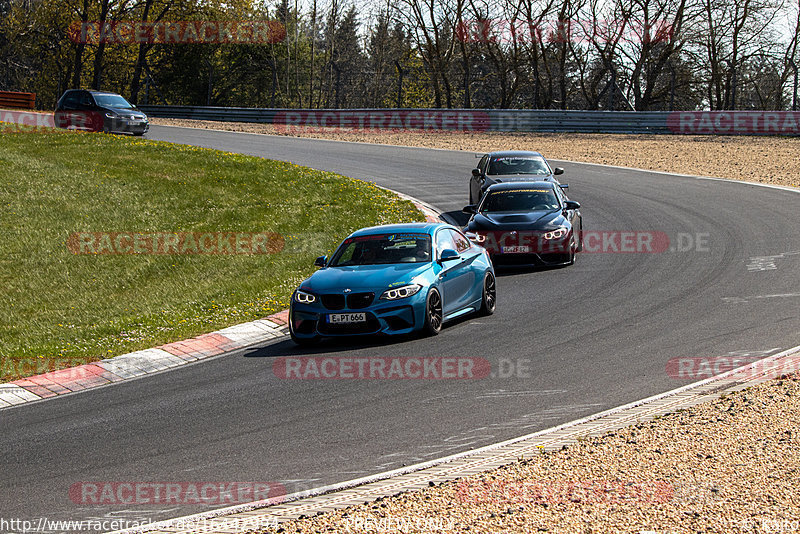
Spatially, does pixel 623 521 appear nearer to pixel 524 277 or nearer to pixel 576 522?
pixel 576 522

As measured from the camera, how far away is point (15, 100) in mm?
43406

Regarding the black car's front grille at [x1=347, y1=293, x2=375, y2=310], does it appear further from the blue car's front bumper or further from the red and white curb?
the red and white curb

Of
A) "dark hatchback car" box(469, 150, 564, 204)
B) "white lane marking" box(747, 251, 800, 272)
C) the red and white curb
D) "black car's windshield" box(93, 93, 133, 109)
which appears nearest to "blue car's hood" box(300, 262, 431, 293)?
the red and white curb

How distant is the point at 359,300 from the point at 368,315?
9.2 inches

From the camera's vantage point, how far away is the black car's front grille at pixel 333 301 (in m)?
10.9

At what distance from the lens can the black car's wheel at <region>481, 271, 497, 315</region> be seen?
12.3m

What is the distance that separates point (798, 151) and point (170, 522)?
29.5 meters

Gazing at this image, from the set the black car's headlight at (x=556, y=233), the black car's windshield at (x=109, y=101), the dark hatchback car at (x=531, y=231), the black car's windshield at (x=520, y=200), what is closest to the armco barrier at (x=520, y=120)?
the black car's windshield at (x=109, y=101)

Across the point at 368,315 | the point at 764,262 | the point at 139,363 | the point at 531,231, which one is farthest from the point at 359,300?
the point at 764,262

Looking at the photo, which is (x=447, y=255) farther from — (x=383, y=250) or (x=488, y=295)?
(x=488, y=295)

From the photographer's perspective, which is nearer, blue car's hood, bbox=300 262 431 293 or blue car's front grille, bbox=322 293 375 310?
blue car's front grille, bbox=322 293 375 310

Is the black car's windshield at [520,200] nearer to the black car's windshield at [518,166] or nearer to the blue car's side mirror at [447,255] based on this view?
the black car's windshield at [518,166]

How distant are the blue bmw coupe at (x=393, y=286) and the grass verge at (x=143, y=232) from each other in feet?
5.89

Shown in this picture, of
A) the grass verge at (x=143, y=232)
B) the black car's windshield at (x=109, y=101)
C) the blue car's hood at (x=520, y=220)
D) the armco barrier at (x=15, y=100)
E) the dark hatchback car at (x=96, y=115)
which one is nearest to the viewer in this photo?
the grass verge at (x=143, y=232)
